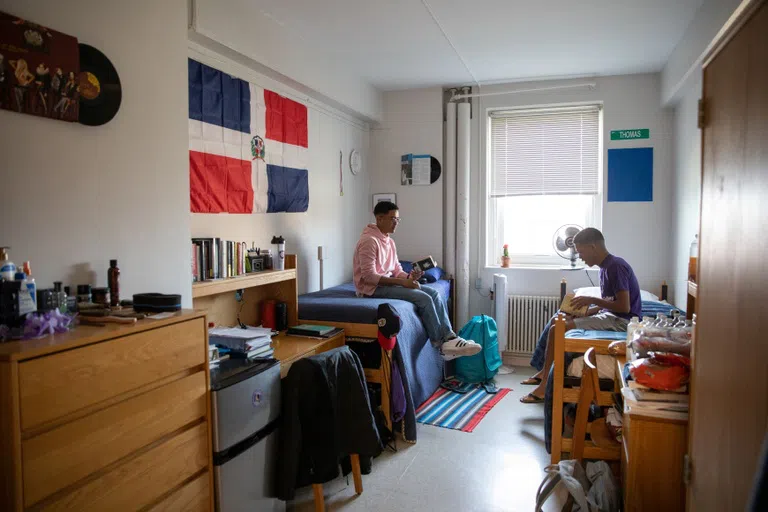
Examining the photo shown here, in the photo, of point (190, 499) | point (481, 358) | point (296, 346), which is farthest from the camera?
point (481, 358)

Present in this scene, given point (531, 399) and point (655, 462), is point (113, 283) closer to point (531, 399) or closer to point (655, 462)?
point (655, 462)

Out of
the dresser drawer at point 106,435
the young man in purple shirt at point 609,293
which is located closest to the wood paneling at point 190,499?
the dresser drawer at point 106,435

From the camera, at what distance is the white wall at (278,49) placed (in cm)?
293

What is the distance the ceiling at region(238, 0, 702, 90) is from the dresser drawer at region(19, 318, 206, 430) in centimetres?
238

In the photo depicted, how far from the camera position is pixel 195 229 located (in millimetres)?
3023

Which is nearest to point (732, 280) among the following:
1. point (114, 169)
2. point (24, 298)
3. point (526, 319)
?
point (24, 298)

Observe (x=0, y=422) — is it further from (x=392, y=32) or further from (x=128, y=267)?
(x=392, y=32)

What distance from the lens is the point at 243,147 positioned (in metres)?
3.37

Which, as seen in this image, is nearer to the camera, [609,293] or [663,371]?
[663,371]

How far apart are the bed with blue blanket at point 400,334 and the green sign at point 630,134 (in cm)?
279

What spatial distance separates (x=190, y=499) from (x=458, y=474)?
153cm

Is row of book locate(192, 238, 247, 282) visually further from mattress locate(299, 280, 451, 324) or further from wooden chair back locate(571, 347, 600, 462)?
wooden chair back locate(571, 347, 600, 462)

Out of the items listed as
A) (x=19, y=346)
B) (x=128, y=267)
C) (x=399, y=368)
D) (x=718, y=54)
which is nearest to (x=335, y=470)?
(x=399, y=368)

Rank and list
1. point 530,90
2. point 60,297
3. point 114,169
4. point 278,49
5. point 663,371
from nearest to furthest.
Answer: point 60,297 < point 663,371 < point 114,169 < point 278,49 < point 530,90
